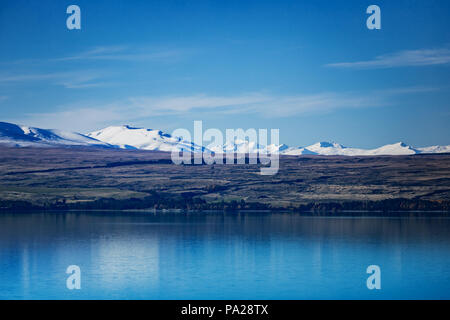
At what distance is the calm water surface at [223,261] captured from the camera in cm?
3300

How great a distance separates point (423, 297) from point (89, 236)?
31.9 metres

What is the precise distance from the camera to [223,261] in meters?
42.2

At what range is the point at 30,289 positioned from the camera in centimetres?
3281

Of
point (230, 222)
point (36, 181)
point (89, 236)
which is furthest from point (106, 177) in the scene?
point (89, 236)

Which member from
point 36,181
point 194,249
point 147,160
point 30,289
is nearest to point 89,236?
point 194,249

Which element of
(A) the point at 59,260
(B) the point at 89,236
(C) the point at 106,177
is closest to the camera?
(A) the point at 59,260

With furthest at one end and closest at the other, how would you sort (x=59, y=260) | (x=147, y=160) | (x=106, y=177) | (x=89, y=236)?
(x=147, y=160) < (x=106, y=177) < (x=89, y=236) < (x=59, y=260)

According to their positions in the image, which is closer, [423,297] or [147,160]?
[423,297]

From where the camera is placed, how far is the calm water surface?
33.0 metres

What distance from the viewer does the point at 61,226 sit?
67125mm
